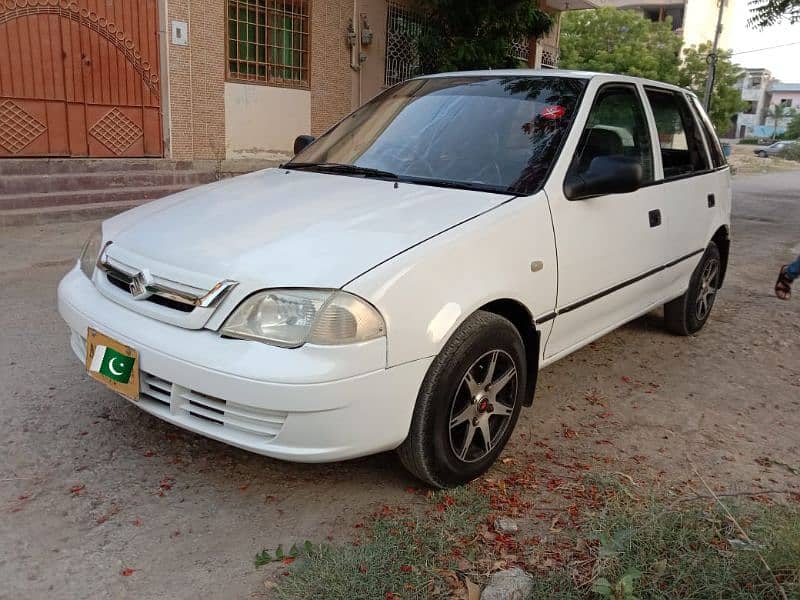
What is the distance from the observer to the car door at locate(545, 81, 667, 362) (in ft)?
→ 10.6

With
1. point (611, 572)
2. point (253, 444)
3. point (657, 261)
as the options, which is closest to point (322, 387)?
point (253, 444)

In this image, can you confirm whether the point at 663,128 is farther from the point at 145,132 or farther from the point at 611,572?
the point at 145,132

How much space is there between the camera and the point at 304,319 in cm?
238

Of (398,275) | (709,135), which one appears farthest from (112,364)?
(709,135)

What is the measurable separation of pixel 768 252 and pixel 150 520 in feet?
28.6

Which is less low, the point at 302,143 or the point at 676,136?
the point at 676,136

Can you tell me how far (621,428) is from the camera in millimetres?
3572

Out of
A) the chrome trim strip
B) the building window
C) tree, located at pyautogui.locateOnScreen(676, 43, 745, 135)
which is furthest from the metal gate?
tree, located at pyautogui.locateOnScreen(676, 43, 745, 135)

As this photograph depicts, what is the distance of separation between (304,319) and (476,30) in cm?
1160

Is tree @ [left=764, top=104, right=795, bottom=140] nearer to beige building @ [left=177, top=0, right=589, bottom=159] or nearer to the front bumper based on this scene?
beige building @ [left=177, top=0, right=589, bottom=159]

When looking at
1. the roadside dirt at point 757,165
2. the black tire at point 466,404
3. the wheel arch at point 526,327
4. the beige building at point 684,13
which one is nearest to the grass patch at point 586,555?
the black tire at point 466,404

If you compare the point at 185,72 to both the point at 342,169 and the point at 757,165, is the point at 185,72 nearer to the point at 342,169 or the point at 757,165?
the point at 342,169

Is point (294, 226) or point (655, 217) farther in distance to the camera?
point (655, 217)

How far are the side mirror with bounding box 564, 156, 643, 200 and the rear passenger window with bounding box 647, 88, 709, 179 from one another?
3.55 feet
